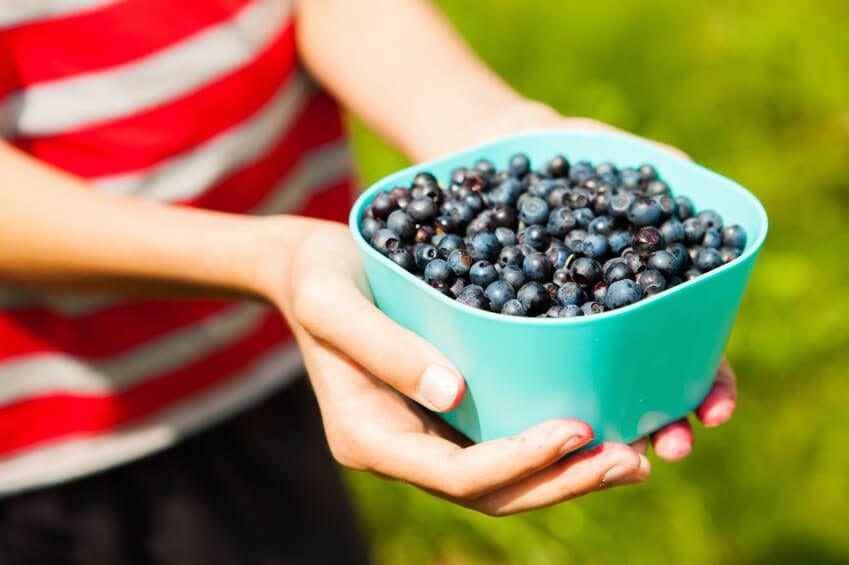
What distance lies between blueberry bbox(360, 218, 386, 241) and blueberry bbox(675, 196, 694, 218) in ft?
1.09

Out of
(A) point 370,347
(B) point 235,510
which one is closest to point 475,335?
(A) point 370,347

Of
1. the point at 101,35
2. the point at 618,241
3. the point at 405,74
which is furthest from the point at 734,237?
the point at 101,35

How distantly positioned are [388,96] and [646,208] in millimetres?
468

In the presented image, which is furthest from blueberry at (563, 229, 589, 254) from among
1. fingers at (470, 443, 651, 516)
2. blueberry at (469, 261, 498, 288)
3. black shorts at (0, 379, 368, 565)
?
black shorts at (0, 379, 368, 565)

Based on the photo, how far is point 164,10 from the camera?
1.25 metres

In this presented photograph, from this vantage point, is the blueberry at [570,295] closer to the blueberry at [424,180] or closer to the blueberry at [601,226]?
the blueberry at [601,226]

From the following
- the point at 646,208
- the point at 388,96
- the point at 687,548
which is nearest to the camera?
the point at 646,208

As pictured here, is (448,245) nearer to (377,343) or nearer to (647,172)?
(377,343)

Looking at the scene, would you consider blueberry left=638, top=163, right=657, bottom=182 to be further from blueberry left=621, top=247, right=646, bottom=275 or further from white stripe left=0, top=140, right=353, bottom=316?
white stripe left=0, top=140, right=353, bottom=316

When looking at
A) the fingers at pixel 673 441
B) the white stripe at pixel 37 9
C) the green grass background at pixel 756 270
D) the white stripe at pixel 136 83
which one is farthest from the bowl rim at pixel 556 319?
the green grass background at pixel 756 270

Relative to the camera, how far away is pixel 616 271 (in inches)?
38.9

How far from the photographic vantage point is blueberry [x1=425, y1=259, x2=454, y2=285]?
100 cm

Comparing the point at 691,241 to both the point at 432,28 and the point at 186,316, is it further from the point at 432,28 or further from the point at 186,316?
the point at 186,316

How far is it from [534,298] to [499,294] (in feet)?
0.11
